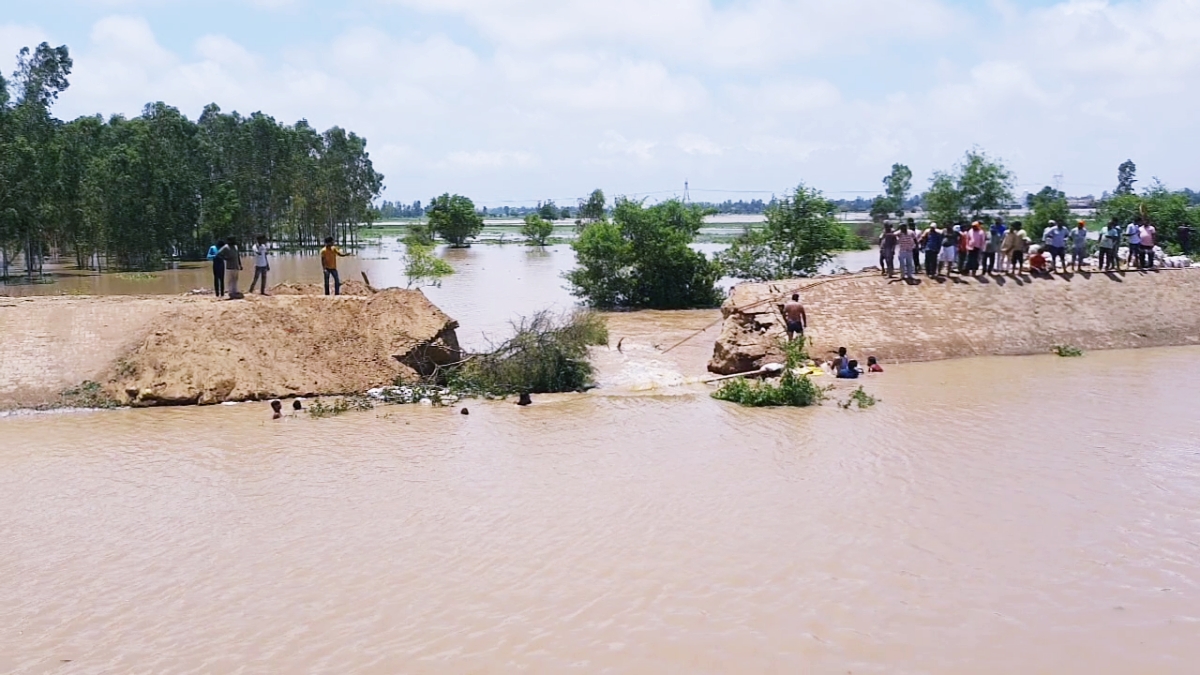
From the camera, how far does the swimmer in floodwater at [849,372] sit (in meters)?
15.4

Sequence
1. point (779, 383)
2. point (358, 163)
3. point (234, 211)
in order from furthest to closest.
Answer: point (358, 163), point (234, 211), point (779, 383)

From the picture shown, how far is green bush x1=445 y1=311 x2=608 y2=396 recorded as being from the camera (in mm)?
14469

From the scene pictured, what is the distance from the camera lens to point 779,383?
13.8 m

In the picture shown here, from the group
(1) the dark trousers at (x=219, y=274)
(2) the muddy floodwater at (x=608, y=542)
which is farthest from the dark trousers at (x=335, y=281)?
(2) the muddy floodwater at (x=608, y=542)

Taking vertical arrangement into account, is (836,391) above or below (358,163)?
below

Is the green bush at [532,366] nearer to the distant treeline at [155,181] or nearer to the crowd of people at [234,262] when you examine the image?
the crowd of people at [234,262]

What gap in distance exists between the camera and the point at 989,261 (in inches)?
779

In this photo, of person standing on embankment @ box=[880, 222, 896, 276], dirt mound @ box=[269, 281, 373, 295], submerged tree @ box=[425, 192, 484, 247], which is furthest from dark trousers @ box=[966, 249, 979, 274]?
submerged tree @ box=[425, 192, 484, 247]

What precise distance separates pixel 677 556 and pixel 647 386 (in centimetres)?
762

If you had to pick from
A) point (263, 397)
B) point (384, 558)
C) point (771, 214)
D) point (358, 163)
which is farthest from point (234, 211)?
point (384, 558)

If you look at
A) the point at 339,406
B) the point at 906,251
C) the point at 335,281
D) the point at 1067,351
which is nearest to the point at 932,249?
the point at 906,251

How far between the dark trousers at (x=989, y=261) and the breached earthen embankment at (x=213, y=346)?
38.9 feet

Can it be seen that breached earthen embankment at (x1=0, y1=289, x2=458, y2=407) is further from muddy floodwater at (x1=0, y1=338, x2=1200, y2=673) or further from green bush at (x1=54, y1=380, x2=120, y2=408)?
muddy floodwater at (x1=0, y1=338, x2=1200, y2=673)

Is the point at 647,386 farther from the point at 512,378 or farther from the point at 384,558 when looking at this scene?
the point at 384,558
